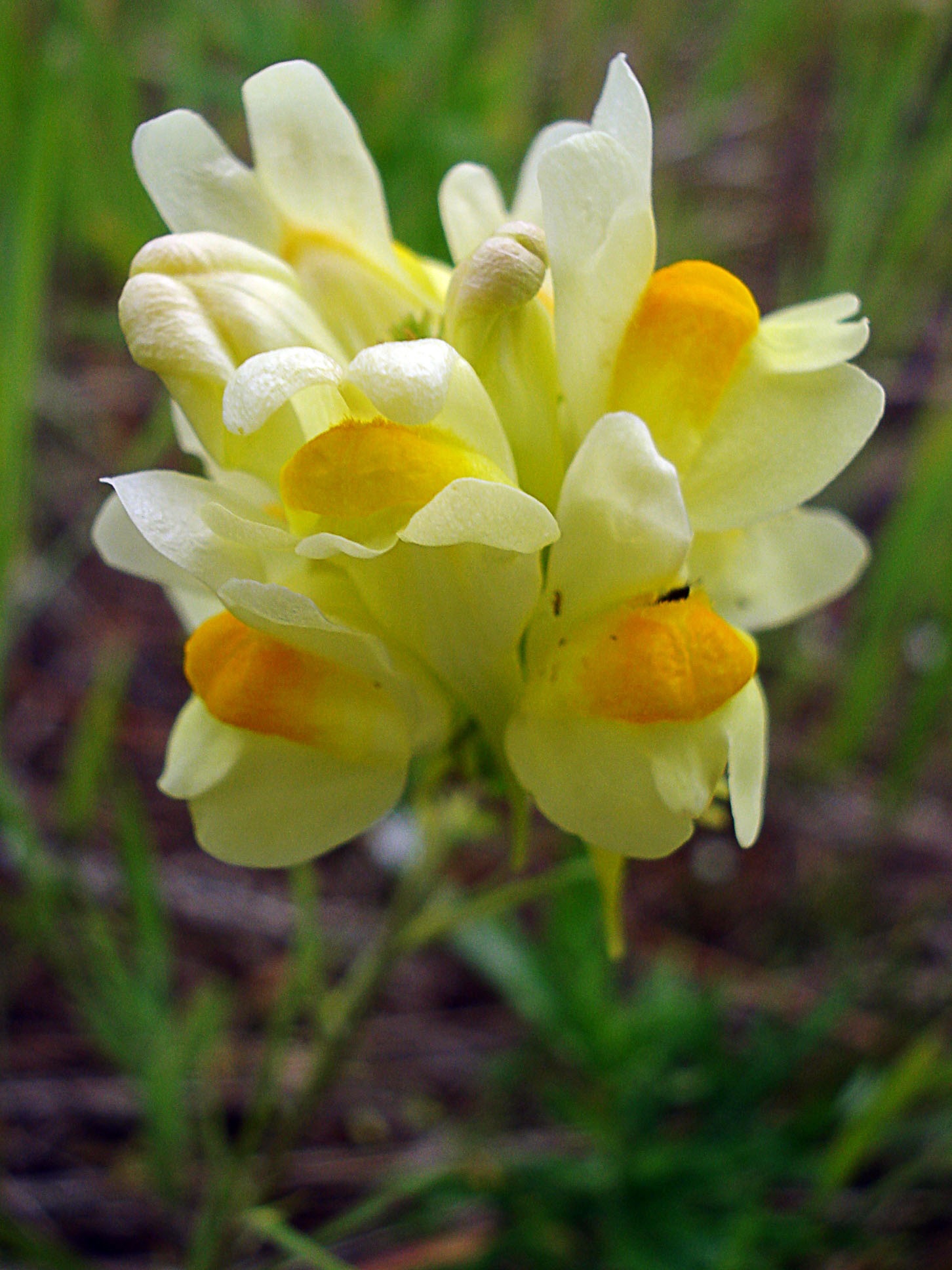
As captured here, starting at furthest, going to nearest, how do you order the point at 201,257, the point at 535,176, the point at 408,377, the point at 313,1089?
the point at 313,1089
the point at 535,176
the point at 201,257
the point at 408,377

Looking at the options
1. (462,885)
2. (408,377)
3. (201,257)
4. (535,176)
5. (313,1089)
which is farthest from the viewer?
(462,885)

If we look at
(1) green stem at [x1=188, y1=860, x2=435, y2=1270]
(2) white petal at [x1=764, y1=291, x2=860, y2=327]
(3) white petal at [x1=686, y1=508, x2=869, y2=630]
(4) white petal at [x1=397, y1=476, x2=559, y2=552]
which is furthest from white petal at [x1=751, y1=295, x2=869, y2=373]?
(1) green stem at [x1=188, y1=860, x2=435, y2=1270]

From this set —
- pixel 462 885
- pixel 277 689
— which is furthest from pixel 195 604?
pixel 462 885

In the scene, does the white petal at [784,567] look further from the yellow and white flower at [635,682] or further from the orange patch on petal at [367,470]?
the orange patch on petal at [367,470]

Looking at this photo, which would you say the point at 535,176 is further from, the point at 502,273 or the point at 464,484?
the point at 464,484

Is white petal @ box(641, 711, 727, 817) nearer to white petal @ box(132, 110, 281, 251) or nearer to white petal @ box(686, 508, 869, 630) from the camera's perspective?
white petal @ box(686, 508, 869, 630)

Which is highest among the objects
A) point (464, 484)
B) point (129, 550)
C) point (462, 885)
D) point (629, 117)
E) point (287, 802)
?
point (629, 117)

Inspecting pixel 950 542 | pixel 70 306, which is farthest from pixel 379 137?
pixel 950 542
